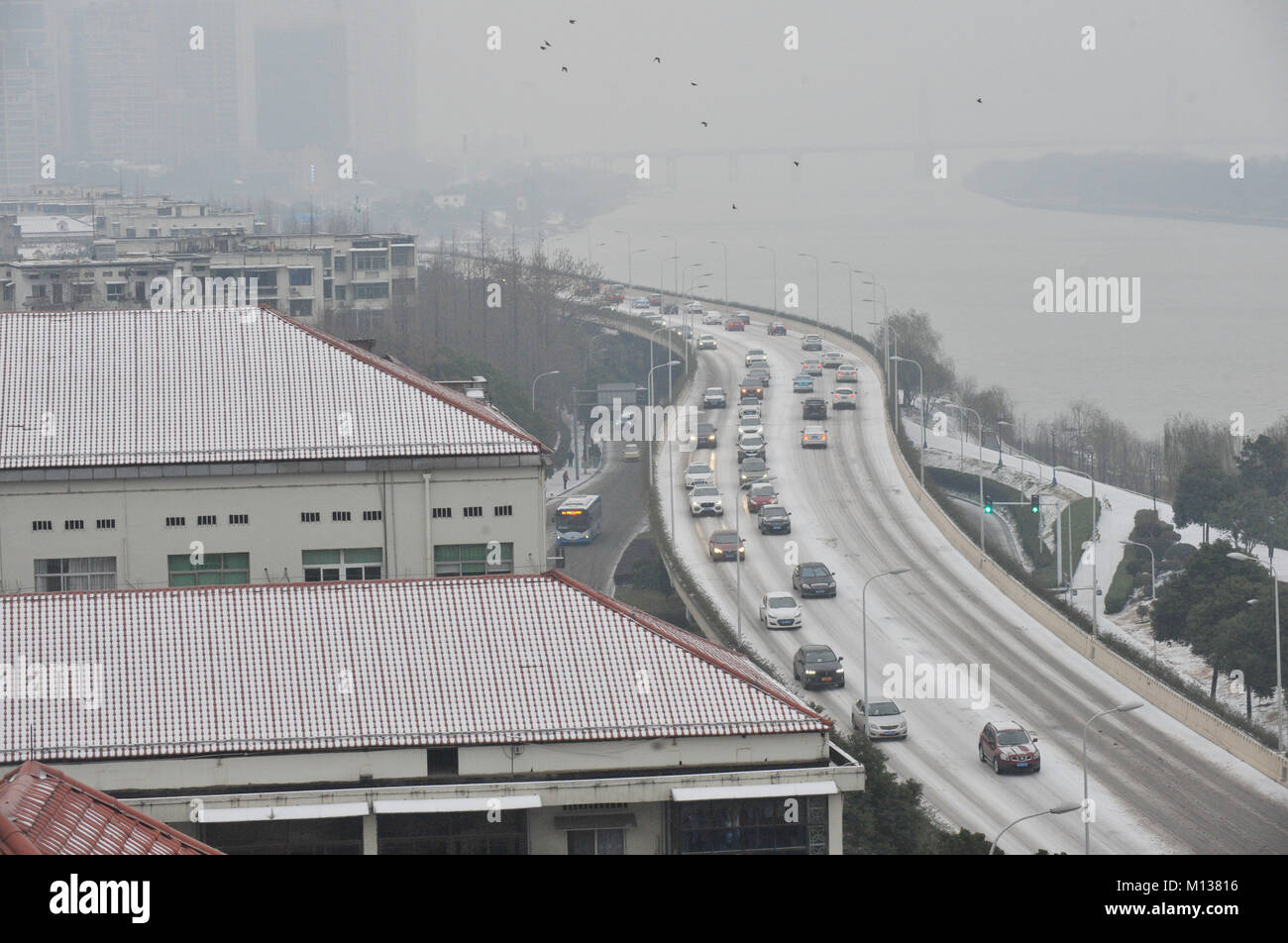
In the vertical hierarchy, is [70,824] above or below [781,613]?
above

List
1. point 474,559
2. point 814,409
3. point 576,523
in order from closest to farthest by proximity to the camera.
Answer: point 474,559 < point 576,523 < point 814,409

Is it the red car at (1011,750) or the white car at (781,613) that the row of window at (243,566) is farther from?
the white car at (781,613)

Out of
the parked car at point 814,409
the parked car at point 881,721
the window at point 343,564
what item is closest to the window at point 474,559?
the window at point 343,564

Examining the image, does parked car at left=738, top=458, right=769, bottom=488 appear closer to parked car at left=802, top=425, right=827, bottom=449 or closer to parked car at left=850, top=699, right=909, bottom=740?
parked car at left=802, top=425, right=827, bottom=449

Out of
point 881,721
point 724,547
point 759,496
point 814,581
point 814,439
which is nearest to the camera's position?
point 881,721

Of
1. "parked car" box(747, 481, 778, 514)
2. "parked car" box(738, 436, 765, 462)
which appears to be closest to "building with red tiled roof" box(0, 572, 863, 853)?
"parked car" box(747, 481, 778, 514)

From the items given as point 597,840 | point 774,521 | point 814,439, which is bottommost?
point 774,521

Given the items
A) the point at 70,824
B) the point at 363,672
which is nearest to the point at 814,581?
the point at 363,672

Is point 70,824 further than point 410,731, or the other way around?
point 410,731

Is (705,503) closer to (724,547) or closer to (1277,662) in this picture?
(724,547)
